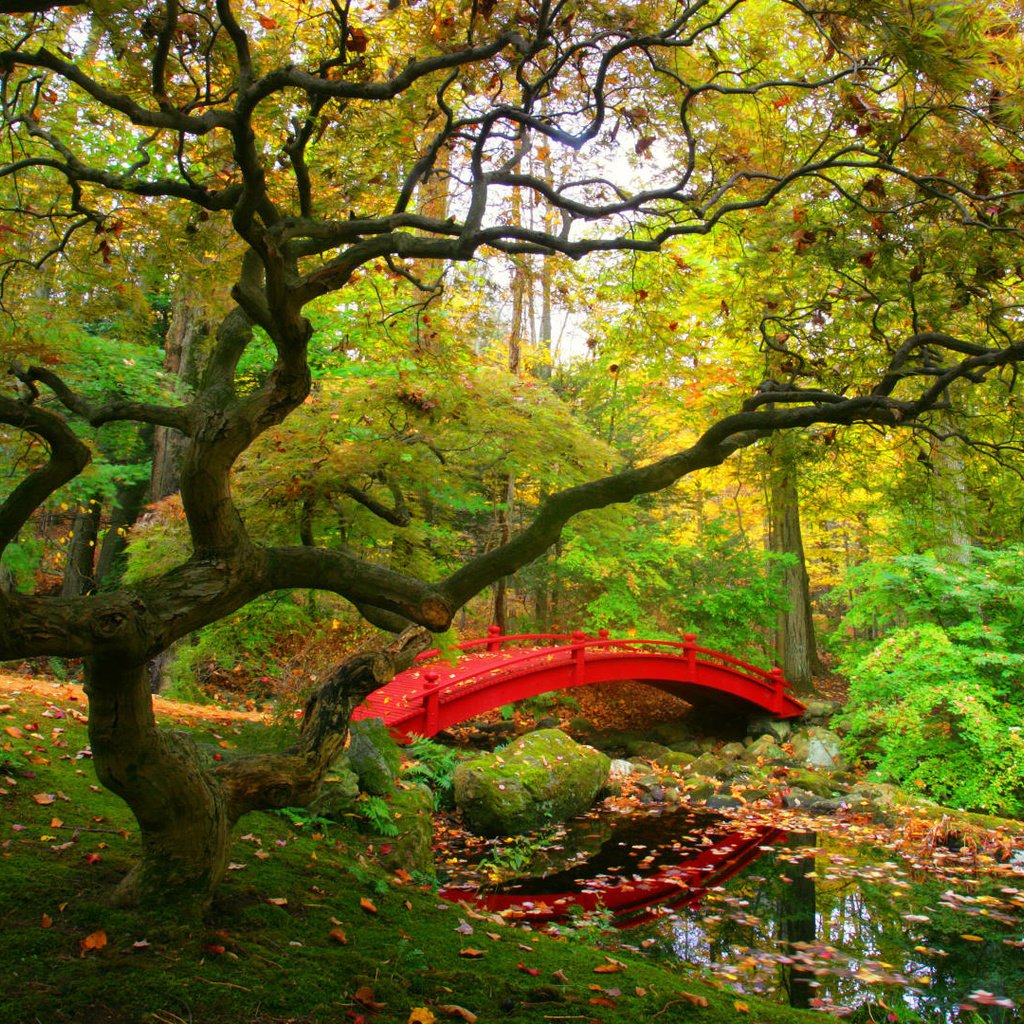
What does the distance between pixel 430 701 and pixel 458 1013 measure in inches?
256

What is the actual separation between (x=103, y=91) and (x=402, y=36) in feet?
5.66

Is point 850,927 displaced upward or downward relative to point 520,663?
downward

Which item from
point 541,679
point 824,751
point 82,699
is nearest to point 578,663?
point 541,679

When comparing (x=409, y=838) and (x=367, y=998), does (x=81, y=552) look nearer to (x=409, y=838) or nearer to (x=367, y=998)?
(x=409, y=838)

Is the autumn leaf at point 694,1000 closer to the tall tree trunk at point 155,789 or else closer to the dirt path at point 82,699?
the tall tree trunk at point 155,789

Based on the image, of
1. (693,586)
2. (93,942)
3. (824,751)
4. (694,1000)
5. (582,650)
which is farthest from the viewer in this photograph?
(693,586)

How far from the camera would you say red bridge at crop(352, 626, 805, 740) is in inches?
369

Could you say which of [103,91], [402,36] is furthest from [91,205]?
[402,36]

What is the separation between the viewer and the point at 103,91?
323 cm

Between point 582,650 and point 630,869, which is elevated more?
point 582,650

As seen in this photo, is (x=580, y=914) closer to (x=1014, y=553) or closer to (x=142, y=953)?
(x=142, y=953)

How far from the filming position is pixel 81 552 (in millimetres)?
13555

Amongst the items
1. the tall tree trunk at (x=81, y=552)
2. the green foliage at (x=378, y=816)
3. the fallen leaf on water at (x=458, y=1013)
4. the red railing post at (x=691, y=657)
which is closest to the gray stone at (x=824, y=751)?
the red railing post at (x=691, y=657)

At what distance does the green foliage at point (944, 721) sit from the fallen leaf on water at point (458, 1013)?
23.6ft
